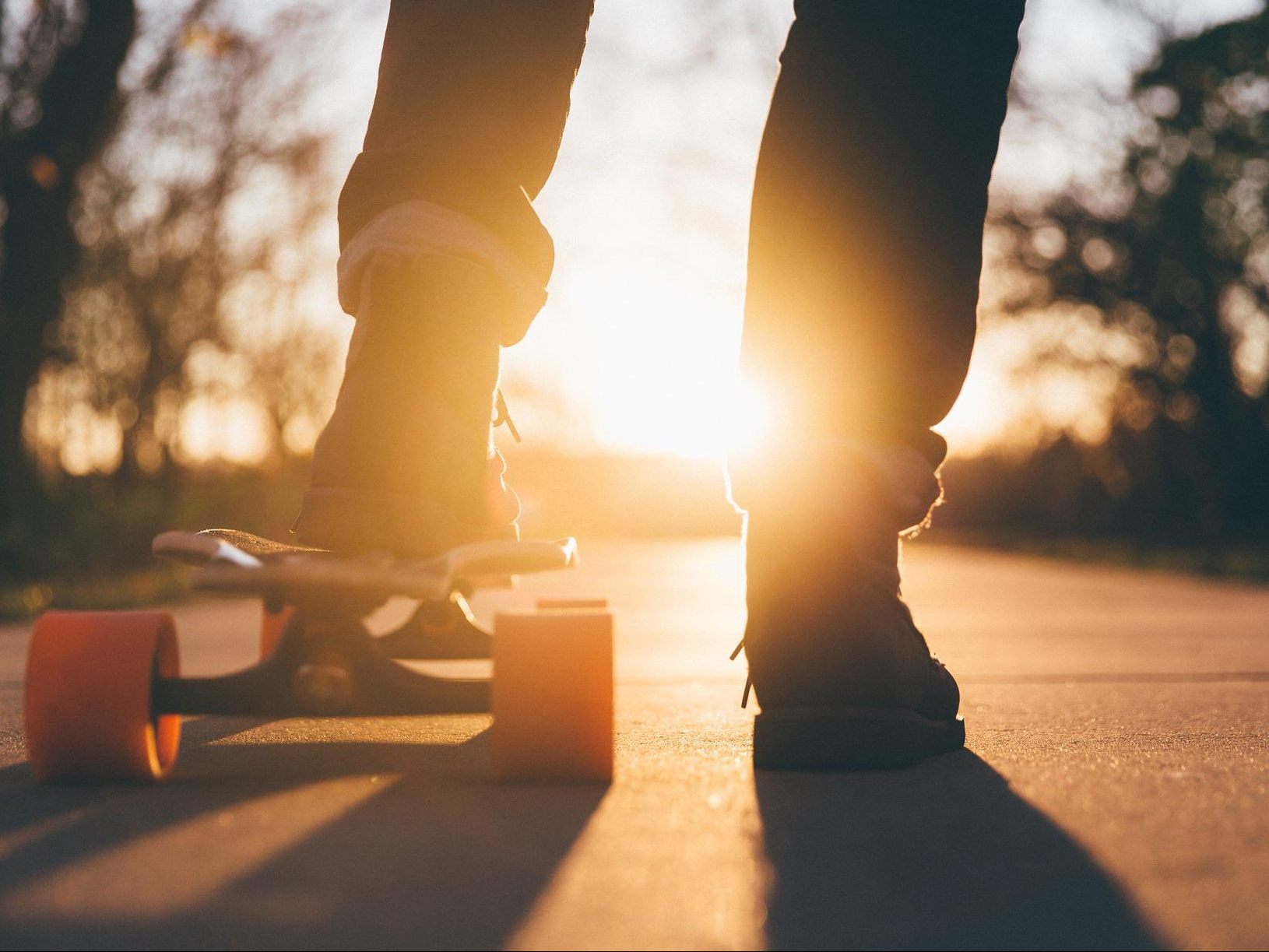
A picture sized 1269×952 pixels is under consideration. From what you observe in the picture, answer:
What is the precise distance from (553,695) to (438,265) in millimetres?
517

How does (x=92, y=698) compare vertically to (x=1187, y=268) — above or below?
below

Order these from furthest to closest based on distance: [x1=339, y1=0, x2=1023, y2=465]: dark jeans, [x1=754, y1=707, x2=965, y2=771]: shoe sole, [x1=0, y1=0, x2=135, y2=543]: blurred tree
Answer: [x1=0, y1=0, x2=135, y2=543]: blurred tree < [x1=339, y1=0, x2=1023, y2=465]: dark jeans < [x1=754, y1=707, x2=965, y2=771]: shoe sole

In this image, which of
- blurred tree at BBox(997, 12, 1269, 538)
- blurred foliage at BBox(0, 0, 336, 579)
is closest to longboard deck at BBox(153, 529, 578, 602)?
blurred foliage at BBox(0, 0, 336, 579)

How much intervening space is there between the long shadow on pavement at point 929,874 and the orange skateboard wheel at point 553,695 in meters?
0.18

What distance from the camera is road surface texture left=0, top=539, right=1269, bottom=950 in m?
0.85

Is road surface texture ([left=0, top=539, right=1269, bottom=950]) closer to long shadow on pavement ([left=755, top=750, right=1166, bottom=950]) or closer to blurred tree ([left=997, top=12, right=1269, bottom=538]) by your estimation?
long shadow on pavement ([left=755, top=750, right=1166, bottom=950])

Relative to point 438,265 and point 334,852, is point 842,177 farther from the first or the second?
point 334,852

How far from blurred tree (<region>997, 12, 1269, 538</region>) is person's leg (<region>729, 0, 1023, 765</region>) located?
50.0 feet

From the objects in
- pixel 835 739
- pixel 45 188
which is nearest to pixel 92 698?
pixel 835 739

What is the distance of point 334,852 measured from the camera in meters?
1.03

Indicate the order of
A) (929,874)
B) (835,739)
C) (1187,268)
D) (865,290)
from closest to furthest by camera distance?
(929,874)
(835,739)
(865,290)
(1187,268)

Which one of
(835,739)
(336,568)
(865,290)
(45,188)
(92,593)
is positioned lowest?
(92,593)

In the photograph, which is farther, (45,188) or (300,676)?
(45,188)

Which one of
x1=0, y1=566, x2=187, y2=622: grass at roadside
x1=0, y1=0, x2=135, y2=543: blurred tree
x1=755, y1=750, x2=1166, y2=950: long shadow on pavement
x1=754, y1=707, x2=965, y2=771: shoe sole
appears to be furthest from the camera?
x1=0, y1=0, x2=135, y2=543: blurred tree
